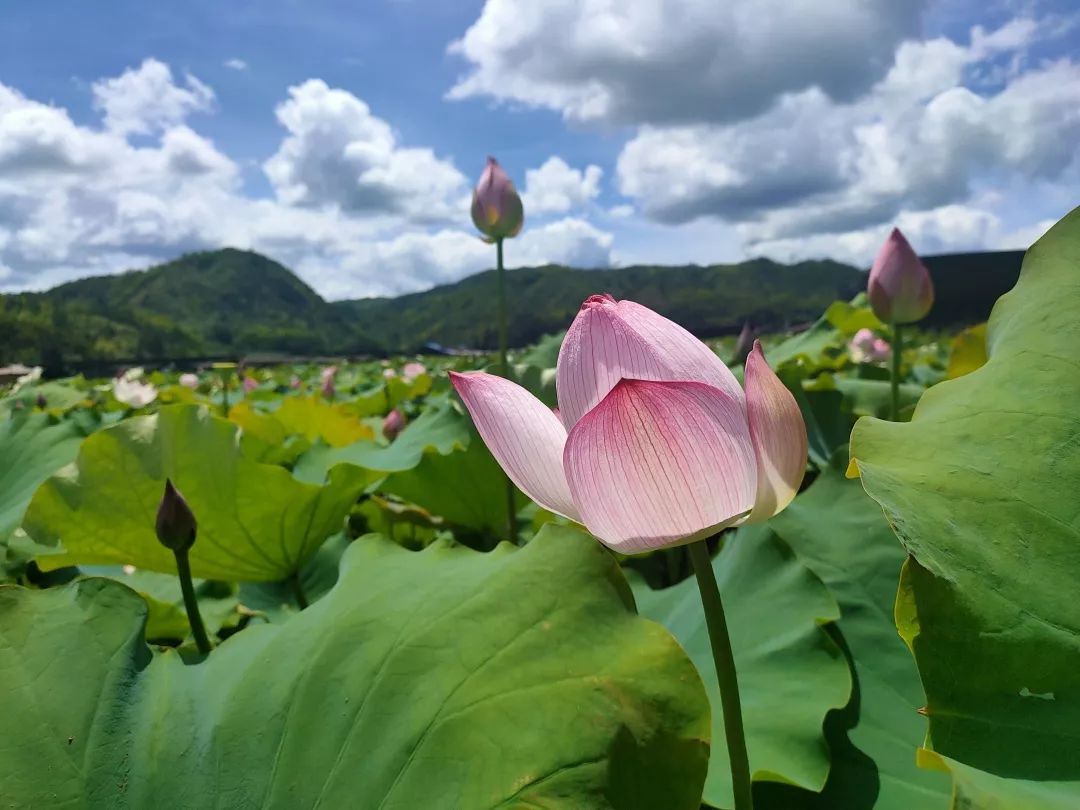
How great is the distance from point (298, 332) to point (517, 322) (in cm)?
2939

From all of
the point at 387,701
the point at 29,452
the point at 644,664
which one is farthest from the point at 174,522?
the point at 29,452

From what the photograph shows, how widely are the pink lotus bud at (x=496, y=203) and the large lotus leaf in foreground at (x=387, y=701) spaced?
1.52m

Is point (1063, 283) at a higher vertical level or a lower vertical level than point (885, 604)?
higher

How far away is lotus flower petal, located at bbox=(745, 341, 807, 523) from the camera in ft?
1.88

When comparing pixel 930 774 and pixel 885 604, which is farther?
pixel 885 604

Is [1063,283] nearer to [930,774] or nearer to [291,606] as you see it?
[930,774]

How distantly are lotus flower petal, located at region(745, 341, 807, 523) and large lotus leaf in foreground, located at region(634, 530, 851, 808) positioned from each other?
0.34 m

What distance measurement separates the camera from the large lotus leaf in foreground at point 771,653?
827 mm

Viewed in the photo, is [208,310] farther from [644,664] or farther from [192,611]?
[644,664]

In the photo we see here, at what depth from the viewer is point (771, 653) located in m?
Result: 1.01

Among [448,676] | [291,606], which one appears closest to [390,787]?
[448,676]

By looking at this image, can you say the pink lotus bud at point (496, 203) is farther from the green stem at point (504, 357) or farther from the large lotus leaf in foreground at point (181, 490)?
the large lotus leaf in foreground at point (181, 490)

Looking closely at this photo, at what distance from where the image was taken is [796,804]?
0.86m

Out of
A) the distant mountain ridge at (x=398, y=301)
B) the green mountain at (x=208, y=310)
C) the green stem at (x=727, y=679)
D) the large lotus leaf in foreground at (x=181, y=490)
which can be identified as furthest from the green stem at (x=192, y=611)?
the distant mountain ridge at (x=398, y=301)
